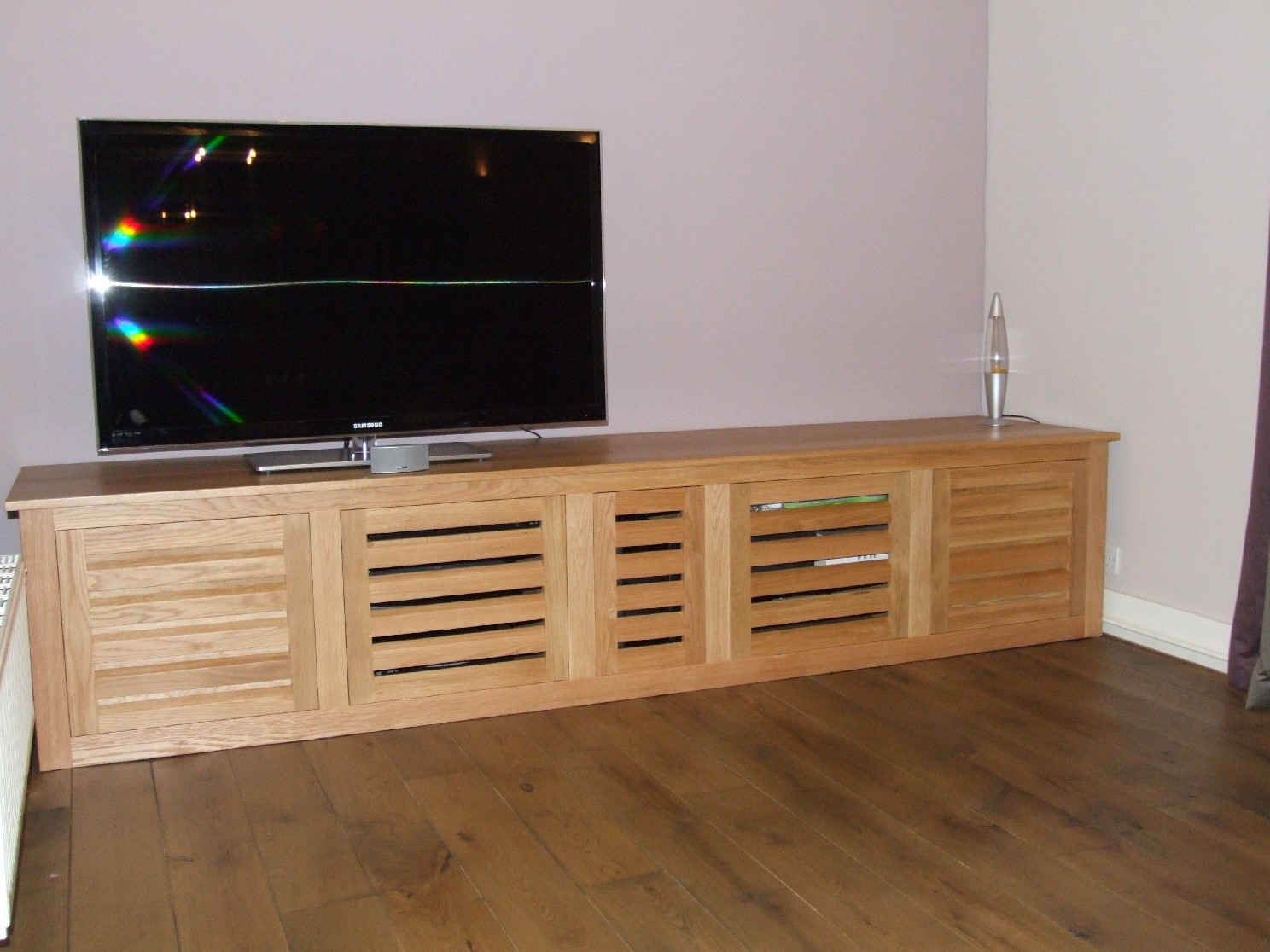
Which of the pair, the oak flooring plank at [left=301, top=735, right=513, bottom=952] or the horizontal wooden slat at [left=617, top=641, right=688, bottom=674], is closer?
the oak flooring plank at [left=301, top=735, right=513, bottom=952]

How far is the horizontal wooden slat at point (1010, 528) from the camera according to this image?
10.7 feet

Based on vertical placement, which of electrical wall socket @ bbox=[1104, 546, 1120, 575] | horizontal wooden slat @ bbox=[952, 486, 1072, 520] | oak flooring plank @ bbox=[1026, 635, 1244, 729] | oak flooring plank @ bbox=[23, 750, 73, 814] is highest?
horizontal wooden slat @ bbox=[952, 486, 1072, 520]

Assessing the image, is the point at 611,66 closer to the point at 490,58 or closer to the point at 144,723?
the point at 490,58

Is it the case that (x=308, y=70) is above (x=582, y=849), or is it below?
above

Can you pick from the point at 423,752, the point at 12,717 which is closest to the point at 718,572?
the point at 423,752

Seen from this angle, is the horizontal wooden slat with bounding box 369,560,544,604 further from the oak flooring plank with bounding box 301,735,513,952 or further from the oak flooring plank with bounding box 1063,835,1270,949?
the oak flooring plank with bounding box 1063,835,1270,949

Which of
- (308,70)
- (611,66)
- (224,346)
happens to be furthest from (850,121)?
(224,346)

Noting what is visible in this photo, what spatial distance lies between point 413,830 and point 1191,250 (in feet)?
7.77

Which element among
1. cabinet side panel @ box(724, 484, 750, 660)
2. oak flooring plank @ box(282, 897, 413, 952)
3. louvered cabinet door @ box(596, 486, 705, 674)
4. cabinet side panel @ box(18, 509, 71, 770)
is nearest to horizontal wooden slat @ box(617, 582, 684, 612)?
louvered cabinet door @ box(596, 486, 705, 674)

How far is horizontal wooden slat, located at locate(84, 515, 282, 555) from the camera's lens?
2.56m

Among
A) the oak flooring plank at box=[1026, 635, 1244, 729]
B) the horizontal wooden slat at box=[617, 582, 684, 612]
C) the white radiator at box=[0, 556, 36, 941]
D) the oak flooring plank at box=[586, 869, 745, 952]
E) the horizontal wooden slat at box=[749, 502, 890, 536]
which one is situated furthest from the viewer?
the horizontal wooden slat at box=[749, 502, 890, 536]

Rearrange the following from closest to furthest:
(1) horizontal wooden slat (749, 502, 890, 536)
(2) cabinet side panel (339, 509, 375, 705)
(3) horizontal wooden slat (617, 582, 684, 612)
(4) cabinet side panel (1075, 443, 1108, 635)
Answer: (2) cabinet side panel (339, 509, 375, 705)
(3) horizontal wooden slat (617, 582, 684, 612)
(1) horizontal wooden slat (749, 502, 890, 536)
(4) cabinet side panel (1075, 443, 1108, 635)

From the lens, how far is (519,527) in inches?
114

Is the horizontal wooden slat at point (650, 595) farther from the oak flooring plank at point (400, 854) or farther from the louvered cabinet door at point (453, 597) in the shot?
the oak flooring plank at point (400, 854)
